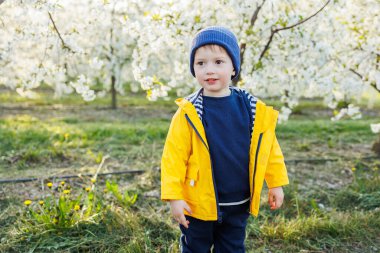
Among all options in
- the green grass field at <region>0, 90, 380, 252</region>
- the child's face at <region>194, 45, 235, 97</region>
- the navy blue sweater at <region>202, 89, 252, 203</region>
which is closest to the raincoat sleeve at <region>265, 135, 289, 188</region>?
the navy blue sweater at <region>202, 89, 252, 203</region>

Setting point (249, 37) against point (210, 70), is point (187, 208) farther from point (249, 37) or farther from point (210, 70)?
point (249, 37)

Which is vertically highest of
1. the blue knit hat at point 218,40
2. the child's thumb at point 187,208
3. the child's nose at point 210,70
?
the blue knit hat at point 218,40

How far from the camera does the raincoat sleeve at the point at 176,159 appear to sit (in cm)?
196

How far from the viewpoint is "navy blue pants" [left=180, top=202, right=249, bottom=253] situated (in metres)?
2.12

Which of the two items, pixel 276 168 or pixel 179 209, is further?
pixel 276 168

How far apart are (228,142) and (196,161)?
0.19 meters

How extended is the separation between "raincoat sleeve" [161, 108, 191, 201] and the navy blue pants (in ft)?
0.84

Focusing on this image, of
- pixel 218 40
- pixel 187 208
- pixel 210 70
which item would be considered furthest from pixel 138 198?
pixel 218 40

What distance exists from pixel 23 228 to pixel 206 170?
5.32 ft

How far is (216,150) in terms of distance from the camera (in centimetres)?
202

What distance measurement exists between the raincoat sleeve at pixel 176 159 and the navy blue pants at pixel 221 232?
26 cm

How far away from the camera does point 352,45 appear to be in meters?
5.59

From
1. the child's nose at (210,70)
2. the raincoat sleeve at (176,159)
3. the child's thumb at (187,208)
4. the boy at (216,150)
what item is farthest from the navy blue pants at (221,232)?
the child's nose at (210,70)

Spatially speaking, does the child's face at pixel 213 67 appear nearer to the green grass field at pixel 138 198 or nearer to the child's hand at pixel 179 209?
the child's hand at pixel 179 209
